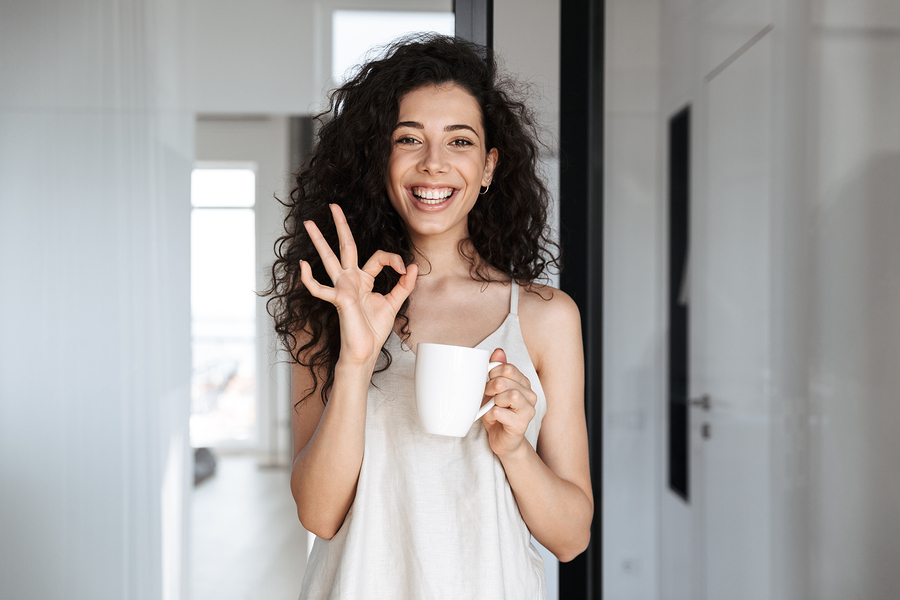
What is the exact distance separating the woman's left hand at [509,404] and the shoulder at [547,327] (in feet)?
0.55

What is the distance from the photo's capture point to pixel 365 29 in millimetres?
1318

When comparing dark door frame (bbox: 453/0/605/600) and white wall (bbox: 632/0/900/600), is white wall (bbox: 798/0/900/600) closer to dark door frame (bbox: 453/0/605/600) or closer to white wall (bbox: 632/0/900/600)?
white wall (bbox: 632/0/900/600)

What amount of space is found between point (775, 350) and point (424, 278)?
0.79m

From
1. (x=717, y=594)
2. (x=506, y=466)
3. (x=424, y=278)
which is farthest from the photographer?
(x=717, y=594)

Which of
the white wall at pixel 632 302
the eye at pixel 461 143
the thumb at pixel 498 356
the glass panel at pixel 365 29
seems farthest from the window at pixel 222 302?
the white wall at pixel 632 302

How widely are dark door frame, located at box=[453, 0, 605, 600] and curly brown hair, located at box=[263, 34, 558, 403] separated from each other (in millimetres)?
283

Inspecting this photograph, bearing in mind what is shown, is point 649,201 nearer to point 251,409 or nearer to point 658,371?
point 658,371

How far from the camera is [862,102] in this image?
1.18m

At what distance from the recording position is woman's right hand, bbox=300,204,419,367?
2.64 ft

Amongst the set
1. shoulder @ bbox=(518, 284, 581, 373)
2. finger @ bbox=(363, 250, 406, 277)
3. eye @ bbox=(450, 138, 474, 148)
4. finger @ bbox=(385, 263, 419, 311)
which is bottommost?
shoulder @ bbox=(518, 284, 581, 373)

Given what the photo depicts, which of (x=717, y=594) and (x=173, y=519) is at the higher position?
(x=173, y=519)

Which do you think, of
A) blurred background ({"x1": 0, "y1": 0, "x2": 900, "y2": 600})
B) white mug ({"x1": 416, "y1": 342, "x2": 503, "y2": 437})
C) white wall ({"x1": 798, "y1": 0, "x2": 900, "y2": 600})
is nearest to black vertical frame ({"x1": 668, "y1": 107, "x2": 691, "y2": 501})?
blurred background ({"x1": 0, "y1": 0, "x2": 900, "y2": 600})

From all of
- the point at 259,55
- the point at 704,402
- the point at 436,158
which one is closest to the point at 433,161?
the point at 436,158

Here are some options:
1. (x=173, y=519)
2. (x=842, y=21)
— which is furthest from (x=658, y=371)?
(x=173, y=519)
